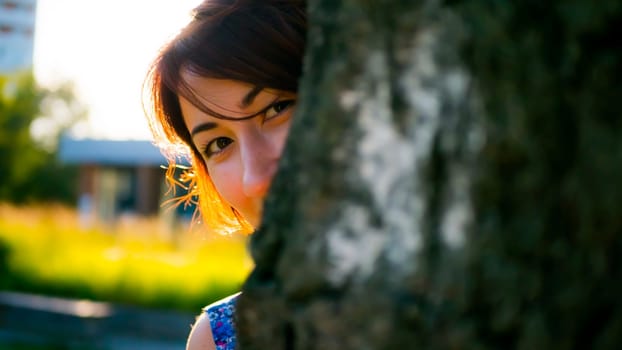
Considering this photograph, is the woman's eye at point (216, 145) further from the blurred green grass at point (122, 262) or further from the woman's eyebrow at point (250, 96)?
the blurred green grass at point (122, 262)

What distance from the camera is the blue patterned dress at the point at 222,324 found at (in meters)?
2.40

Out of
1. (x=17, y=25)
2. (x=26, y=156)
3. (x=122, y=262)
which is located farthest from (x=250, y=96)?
(x=26, y=156)

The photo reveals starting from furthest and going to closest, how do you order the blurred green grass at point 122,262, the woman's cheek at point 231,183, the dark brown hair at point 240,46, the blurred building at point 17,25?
1. the blurred building at point 17,25
2. the blurred green grass at point 122,262
3. the woman's cheek at point 231,183
4. the dark brown hair at point 240,46

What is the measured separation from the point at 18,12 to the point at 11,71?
55.0 feet

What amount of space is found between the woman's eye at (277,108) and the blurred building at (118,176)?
19980 mm

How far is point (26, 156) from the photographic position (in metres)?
37.4

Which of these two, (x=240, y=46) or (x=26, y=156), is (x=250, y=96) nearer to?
(x=240, y=46)

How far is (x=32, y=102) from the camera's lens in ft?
128

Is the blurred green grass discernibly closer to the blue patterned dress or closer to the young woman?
the blue patterned dress

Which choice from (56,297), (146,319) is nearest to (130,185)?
(56,297)

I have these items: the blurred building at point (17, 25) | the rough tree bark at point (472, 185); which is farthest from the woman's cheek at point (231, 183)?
the blurred building at point (17, 25)

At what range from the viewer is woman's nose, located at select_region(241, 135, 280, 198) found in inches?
71.3

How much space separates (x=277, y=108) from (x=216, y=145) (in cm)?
28

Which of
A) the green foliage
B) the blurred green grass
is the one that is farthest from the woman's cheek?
the green foliage
